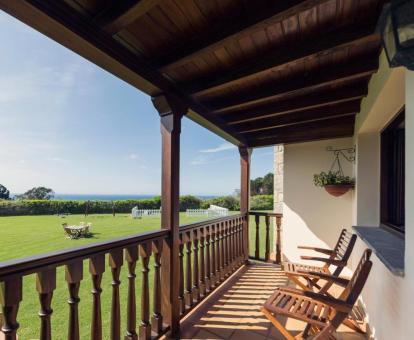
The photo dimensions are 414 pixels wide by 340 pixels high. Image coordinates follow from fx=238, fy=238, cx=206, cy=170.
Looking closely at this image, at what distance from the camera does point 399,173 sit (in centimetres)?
232

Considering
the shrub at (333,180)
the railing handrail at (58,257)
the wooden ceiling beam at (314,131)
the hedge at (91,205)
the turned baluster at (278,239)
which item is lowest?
the hedge at (91,205)

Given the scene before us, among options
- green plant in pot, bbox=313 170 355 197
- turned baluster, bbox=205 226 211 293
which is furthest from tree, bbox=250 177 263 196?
turned baluster, bbox=205 226 211 293

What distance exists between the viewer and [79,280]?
1.34m

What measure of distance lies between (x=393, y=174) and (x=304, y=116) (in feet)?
3.88

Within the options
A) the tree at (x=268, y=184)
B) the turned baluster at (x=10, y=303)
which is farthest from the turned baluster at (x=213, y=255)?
the tree at (x=268, y=184)

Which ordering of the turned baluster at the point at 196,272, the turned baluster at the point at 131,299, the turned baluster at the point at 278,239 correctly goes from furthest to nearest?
the turned baluster at the point at 278,239
the turned baluster at the point at 196,272
the turned baluster at the point at 131,299

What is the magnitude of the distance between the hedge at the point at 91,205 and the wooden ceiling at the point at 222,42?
46.6 ft

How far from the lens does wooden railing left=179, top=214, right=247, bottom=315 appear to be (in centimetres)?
248

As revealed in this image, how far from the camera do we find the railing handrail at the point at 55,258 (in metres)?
1.03

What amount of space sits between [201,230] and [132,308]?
46.4 inches

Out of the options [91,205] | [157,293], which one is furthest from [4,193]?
[157,293]

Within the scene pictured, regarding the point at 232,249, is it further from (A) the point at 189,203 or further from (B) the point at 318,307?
(A) the point at 189,203

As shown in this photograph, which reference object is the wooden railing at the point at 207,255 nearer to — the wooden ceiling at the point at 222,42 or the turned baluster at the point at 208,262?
the turned baluster at the point at 208,262

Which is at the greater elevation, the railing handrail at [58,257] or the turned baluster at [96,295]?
the railing handrail at [58,257]
